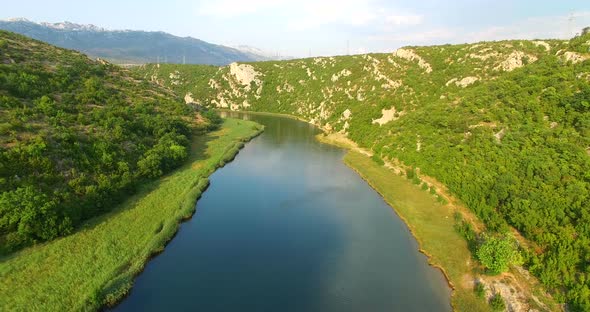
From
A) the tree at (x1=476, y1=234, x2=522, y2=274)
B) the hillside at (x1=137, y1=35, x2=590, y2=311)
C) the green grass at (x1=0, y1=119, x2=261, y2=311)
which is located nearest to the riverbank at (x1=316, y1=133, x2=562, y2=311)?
the tree at (x1=476, y1=234, x2=522, y2=274)

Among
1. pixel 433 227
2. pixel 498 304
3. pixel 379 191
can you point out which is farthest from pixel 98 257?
pixel 379 191

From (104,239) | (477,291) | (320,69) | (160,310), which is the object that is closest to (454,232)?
(477,291)

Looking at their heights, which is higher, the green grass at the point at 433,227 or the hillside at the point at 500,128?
the hillside at the point at 500,128

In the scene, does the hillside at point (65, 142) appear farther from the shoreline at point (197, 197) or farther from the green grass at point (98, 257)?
the shoreline at point (197, 197)

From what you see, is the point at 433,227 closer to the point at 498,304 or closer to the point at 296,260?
the point at 498,304

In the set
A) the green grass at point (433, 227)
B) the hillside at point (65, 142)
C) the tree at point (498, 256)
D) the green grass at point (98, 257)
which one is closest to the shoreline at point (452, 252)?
the green grass at point (433, 227)
